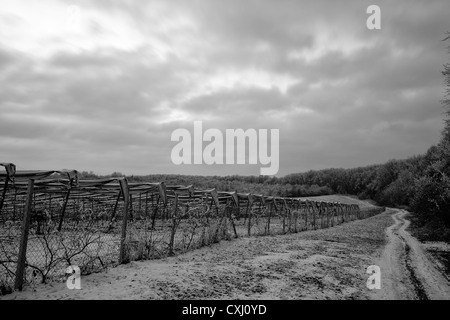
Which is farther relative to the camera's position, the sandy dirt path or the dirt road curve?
the dirt road curve

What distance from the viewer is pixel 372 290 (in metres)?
6.91

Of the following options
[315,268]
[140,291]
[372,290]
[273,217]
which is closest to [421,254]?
[315,268]

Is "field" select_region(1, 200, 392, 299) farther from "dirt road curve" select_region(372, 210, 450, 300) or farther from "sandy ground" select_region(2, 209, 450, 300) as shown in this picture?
"dirt road curve" select_region(372, 210, 450, 300)

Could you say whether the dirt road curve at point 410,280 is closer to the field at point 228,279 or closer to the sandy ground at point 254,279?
the sandy ground at point 254,279

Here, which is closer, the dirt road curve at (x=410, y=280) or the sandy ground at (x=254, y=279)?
the sandy ground at (x=254, y=279)

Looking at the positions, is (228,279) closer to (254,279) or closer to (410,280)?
(254,279)

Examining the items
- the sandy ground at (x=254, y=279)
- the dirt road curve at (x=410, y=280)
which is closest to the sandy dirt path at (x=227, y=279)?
the sandy ground at (x=254, y=279)

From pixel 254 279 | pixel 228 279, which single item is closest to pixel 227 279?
pixel 228 279

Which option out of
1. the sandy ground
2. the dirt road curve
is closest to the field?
the sandy ground

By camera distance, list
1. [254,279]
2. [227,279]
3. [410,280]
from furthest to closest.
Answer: [410,280]
[254,279]
[227,279]

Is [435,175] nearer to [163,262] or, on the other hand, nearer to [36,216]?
[163,262]

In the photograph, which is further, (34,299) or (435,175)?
(435,175)

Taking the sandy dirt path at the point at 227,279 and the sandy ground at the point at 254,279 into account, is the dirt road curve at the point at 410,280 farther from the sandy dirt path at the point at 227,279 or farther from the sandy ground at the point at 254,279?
the sandy dirt path at the point at 227,279
